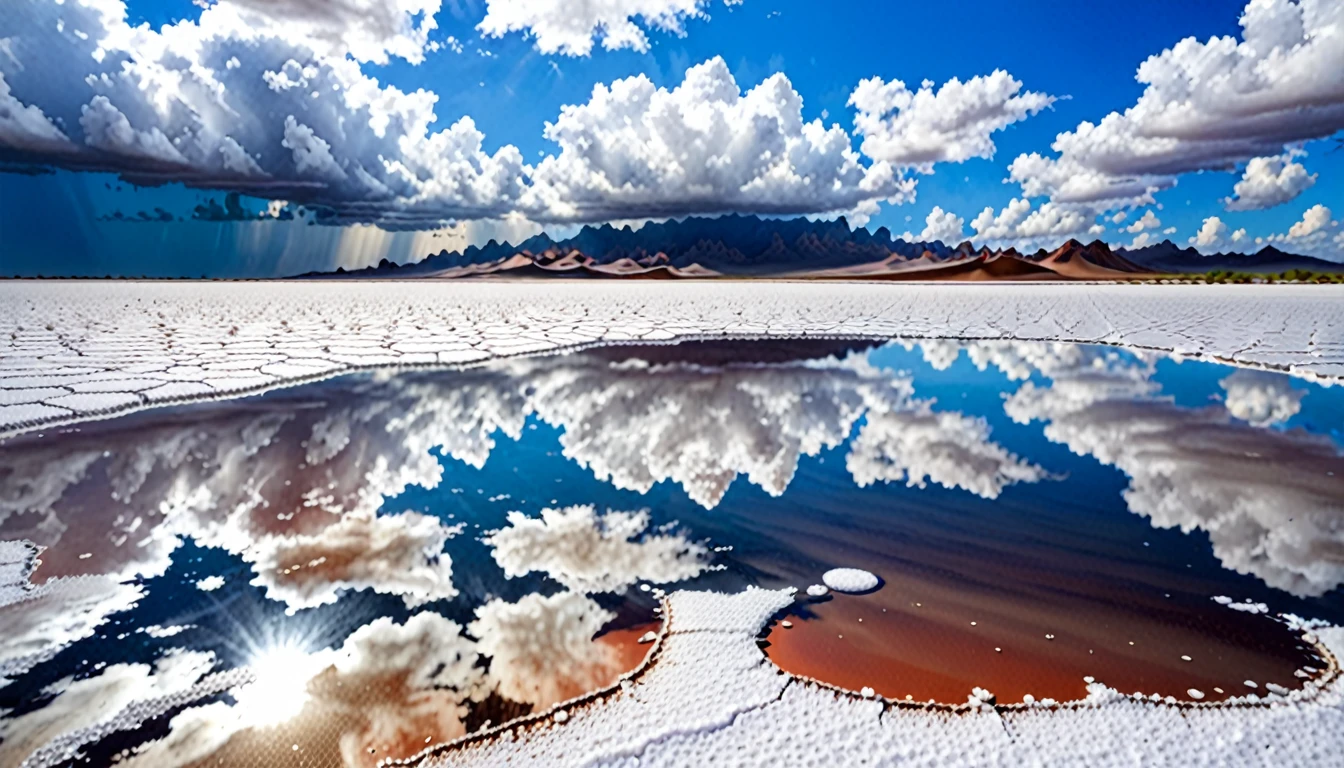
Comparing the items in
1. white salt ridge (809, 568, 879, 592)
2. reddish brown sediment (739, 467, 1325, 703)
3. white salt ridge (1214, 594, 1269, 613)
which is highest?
white salt ridge (809, 568, 879, 592)

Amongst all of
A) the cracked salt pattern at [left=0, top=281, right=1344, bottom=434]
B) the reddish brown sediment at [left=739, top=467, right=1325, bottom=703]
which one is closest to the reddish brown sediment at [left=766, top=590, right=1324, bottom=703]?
the reddish brown sediment at [left=739, top=467, right=1325, bottom=703]

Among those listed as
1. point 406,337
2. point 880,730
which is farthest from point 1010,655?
point 406,337

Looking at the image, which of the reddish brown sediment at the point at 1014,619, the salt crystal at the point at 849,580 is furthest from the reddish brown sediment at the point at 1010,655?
the salt crystal at the point at 849,580

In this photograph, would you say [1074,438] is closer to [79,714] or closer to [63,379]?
[79,714]

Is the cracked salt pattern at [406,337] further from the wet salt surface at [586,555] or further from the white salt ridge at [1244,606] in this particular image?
the white salt ridge at [1244,606]

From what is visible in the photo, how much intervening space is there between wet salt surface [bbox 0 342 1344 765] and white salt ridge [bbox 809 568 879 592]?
4 centimetres

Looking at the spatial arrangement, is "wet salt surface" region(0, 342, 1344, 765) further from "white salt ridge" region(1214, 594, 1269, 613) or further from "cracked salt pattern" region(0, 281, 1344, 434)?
"cracked salt pattern" region(0, 281, 1344, 434)

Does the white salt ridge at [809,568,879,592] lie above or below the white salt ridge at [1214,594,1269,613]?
above

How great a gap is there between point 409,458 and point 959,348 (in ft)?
24.7

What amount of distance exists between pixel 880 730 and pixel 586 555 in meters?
1.30

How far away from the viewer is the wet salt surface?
1767mm

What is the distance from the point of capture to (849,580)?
92.2 inches

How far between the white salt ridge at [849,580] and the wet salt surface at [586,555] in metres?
0.04

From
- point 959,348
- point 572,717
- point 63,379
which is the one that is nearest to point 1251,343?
point 959,348
